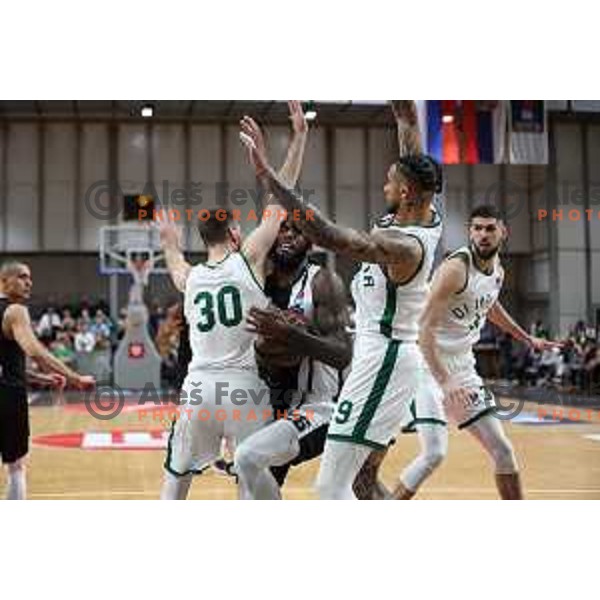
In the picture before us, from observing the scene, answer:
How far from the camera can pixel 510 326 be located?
6.12 meters

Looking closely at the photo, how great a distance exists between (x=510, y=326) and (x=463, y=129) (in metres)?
1.38

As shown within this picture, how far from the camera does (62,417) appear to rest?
13.1m

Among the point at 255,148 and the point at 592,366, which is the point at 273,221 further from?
the point at 592,366

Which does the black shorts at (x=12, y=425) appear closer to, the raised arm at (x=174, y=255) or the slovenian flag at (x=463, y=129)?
the raised arm at (x=174, y=255)

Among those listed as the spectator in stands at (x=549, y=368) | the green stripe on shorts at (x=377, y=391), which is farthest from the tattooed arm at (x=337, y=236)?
the spectator in stands at (x=549, y=368)

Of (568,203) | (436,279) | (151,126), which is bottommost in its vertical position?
(436,279)

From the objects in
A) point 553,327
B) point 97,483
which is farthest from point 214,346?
point 553,327

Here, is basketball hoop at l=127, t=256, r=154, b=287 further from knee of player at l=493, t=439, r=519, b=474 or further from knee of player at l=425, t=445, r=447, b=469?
knee of player at l=493, t=439, r=519, b=474

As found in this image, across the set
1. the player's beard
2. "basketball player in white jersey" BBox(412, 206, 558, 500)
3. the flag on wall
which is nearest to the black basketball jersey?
"basketball player in white jersey" BBox(412, 206, 558, 500)

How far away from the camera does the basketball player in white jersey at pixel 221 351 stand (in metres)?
5.00

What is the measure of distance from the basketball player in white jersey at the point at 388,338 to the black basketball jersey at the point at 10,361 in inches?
95.5

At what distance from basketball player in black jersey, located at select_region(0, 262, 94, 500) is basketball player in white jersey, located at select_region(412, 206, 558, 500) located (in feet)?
7.52
